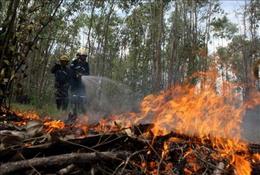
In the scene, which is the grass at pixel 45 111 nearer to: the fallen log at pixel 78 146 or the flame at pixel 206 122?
the flame at pixel 206 122

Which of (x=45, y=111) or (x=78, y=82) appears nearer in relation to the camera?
(x=78, y=82)

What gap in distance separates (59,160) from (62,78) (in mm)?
8550

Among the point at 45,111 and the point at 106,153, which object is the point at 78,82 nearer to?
the point at 45,111

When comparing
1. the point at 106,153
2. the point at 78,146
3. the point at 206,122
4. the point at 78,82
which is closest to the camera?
the point at 106,153

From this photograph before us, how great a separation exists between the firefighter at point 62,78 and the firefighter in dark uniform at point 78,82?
7.2 inches

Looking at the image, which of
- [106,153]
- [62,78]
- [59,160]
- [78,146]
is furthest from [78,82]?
[59,160]

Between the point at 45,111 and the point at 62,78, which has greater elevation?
the point at 62,78

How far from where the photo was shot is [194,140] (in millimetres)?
4758

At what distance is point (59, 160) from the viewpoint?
11.8 feet

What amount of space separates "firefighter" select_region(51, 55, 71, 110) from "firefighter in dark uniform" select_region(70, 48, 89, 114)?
183 mm

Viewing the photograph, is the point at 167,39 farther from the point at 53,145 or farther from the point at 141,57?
the point at 53,145

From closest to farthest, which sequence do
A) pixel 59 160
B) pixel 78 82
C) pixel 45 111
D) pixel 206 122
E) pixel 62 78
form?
pixel 59 160 → pixel 206 122 → pixel 78 82 → pixel 62 78 → pixel 45 111

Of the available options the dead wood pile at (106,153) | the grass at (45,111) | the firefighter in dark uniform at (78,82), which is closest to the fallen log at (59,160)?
the dead wood pile at (106,153)

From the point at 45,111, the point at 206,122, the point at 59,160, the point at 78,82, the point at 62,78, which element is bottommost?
the point at 59,160
